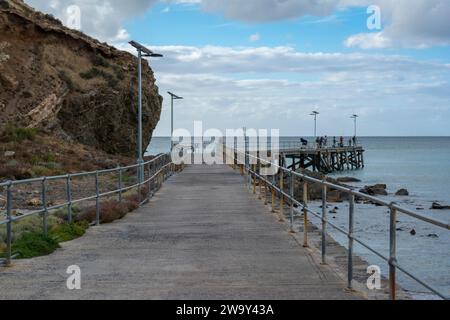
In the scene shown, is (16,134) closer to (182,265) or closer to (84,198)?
(84,198)

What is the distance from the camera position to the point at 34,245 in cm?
1064

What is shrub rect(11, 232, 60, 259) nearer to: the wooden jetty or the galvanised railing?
the galvanised railing

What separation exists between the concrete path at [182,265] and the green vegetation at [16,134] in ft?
69.4

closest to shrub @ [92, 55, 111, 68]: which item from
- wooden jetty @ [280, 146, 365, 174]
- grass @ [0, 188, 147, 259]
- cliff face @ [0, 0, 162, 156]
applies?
cliff face @ [0, 0, 162, 156]

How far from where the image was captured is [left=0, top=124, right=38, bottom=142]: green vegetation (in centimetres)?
3509

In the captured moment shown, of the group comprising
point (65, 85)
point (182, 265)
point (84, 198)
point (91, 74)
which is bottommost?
point (182, 265)

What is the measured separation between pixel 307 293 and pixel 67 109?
37358 mm

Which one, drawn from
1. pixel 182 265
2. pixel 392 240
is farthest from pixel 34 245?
pixel 392 240

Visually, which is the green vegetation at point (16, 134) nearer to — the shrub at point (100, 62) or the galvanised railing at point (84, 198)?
the galvanised railing at point (84, 198)

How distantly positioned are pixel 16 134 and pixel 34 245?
2621 cm

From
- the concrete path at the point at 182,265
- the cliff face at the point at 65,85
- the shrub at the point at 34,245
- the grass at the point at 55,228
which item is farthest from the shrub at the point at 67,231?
the cliff face at the point at 65,85

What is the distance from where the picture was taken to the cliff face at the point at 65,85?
130 ft
